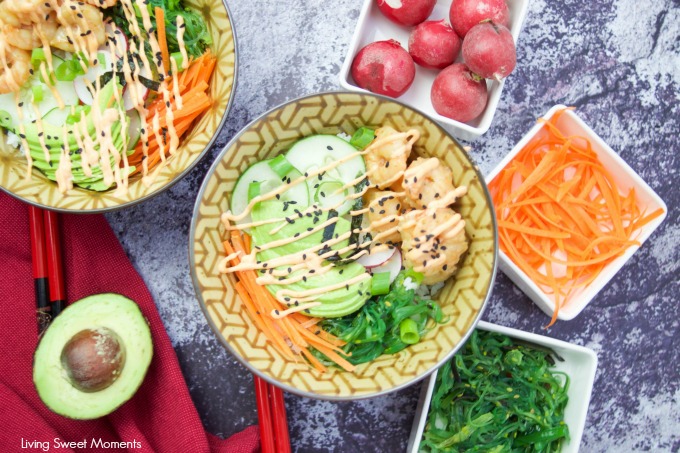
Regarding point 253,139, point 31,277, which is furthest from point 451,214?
point 31,277

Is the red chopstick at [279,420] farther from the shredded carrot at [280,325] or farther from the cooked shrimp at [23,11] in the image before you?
the cooked shrimp at [23,11]

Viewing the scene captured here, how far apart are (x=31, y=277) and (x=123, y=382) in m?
0.52

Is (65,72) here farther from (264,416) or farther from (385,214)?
(264,416)

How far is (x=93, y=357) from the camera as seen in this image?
1.82 metres

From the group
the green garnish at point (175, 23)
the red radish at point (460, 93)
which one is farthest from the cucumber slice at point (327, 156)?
the green garnish at point (175, 23)

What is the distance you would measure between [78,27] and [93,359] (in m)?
0.97

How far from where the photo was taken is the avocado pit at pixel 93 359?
1825 millimetres

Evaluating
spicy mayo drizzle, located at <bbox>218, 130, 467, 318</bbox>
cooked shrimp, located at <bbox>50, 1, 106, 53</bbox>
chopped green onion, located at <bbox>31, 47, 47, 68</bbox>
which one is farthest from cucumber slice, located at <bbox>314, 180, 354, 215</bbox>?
chopped green onion, located at <bbox>31, 47, 47, 68</bbox>

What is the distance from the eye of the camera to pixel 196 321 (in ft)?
7.12

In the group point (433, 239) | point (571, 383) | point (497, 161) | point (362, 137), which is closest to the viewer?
point (433, 239)

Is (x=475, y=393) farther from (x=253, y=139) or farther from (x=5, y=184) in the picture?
(x=5, y=184)

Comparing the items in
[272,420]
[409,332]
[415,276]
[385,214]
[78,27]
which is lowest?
[272,420]

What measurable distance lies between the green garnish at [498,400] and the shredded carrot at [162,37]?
127 cm

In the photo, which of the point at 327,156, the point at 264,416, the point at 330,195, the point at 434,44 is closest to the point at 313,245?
the point at 330,195
